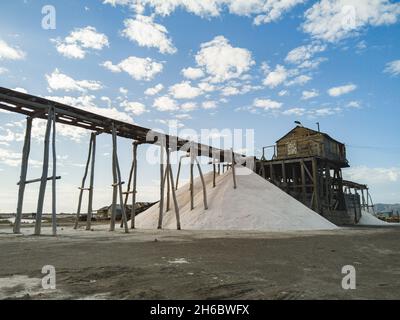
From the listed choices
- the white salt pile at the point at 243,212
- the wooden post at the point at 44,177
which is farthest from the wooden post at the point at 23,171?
the white salt pile at the point at 243,212

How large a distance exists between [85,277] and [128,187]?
59.9 ft

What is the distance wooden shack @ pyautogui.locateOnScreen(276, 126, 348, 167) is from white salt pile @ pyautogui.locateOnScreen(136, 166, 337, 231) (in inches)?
300

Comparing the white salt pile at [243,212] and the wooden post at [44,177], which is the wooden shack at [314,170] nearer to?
the white salt pile at [243,212]

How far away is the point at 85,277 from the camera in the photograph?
573 centimetres

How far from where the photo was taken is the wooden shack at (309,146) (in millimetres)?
31703

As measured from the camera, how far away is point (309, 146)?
32.2 m

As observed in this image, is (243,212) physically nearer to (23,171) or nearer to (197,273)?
(23,171)

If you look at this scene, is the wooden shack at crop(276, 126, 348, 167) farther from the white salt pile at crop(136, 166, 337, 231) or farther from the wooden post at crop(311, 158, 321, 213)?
the white salt pile at crop(136, 166, 337, 231)

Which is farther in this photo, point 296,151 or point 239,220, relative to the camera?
point 296,151

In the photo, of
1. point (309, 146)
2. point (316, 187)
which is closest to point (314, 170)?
point (316, 187)

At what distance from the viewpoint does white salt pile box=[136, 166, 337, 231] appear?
67.8ft
